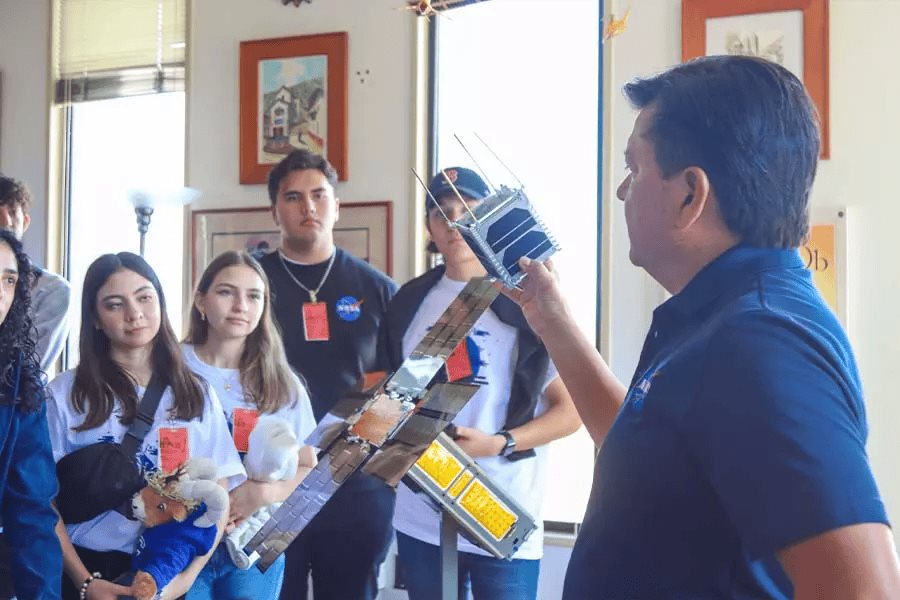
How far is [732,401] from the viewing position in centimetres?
77

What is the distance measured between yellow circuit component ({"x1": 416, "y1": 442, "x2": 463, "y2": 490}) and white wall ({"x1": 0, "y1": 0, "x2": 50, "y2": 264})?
3679mm

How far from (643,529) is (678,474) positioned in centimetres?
6

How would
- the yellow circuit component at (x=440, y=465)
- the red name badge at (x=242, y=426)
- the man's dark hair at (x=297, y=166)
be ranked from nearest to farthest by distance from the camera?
the yellow circuit component at (x=440, y=465) → the red name badge at (x=242, y=426) → the man's dark hair at (x=297, y=166)

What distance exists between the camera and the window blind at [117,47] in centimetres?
464

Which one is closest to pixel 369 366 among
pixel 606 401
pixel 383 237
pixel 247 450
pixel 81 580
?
pixel 247 450

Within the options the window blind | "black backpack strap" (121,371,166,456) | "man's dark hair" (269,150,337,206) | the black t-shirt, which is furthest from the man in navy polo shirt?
the window blind

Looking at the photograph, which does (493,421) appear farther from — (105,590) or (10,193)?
(10,193)

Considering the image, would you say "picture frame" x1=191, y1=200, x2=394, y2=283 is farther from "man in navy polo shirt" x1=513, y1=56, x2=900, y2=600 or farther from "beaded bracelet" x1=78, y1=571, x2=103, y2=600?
"man in navy polo shirt" x1=513, y1=56, x2=900, y2=600

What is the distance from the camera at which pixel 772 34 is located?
11.5 ft

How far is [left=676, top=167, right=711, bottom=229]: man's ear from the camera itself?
2.94 feet

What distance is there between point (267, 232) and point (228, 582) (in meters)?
2.20

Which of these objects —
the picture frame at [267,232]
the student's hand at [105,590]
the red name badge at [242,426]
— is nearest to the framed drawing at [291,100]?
the picture frame at [267,232]

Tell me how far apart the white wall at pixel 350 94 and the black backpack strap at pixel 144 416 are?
71.8 inches

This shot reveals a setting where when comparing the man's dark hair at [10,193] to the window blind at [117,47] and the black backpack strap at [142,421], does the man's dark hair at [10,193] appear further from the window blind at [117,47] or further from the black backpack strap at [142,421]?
the window blind at [117,47]
